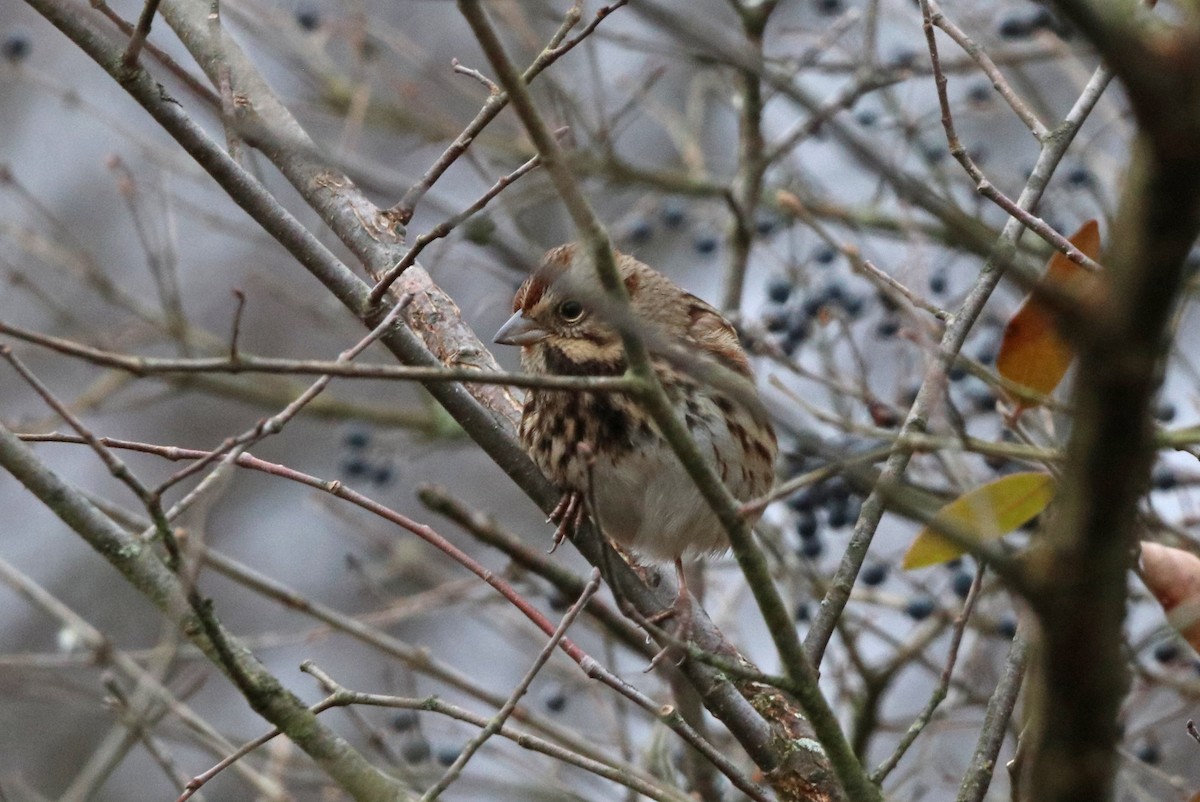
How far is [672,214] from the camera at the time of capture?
256 inches

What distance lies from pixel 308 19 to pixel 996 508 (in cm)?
472

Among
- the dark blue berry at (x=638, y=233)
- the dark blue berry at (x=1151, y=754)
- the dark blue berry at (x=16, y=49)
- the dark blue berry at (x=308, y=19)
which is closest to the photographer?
the dark blue berry at (x=1151, y=754)

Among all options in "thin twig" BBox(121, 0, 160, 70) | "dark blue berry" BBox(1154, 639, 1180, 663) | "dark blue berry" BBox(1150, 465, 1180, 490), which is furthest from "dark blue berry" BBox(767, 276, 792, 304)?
"thin twig" BBox(121, 0, 160, 70)

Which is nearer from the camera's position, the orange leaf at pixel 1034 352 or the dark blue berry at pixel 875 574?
the orange leaf at pixel 1034 352

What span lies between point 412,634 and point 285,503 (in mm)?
2033

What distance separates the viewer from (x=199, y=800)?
3.44 metres

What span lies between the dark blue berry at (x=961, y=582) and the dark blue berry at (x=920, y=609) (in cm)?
12

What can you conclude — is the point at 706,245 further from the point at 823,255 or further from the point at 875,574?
the point at 875,574

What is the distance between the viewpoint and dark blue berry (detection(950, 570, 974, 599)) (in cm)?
509

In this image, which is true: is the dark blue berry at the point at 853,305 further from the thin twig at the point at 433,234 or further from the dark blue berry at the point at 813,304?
the thin twig at the point at 433,234

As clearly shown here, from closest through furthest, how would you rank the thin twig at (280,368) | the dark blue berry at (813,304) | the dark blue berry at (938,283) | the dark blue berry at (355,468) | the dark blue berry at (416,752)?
1. the thin twig at (280,368)
2. the dark blue berry at (416,752)
3. the dark blue berry at (813,304)
4. the dark blue berry at (938,283)
5. the dark blue berry at (355,468)

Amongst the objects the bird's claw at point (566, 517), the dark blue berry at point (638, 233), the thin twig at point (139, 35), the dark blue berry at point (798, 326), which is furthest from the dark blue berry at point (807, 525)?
the thin twig at point (139, 35)

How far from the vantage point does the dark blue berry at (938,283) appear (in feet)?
18.9

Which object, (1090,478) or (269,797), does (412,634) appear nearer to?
(269,797)
